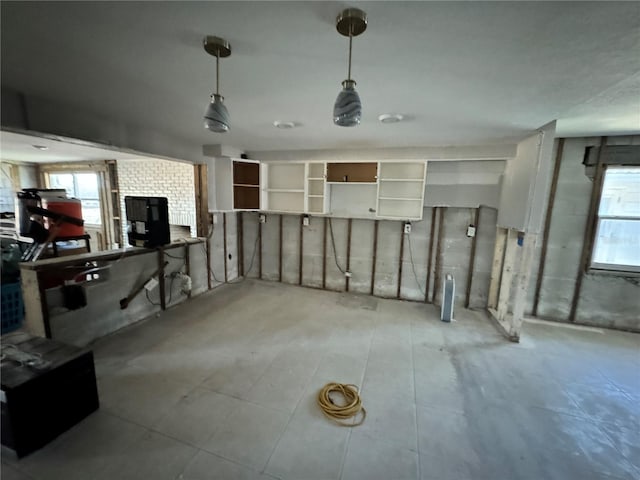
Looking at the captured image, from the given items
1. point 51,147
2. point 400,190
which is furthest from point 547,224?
point 51,147

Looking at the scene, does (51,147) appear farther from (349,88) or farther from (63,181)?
(349,88)

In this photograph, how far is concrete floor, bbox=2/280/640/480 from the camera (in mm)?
1635

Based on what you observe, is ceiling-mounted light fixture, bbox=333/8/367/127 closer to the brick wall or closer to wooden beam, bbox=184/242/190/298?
wooden beam, bbox=184/242/190/298

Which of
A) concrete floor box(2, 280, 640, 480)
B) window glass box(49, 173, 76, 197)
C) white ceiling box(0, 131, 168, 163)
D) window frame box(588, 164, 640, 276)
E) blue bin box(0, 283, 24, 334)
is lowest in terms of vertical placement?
concrete floor box(2, 280, 640, 480)

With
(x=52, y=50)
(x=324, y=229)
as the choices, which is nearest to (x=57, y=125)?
(x=52, y=50)

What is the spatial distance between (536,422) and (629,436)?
2.05ft

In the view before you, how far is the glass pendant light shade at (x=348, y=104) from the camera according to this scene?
53.7 inches

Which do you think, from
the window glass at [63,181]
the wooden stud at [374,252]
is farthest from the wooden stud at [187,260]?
the window glass at [63,181]

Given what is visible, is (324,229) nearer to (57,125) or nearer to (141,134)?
(141,134)

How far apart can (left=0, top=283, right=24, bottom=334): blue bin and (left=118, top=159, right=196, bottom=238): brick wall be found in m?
2.60

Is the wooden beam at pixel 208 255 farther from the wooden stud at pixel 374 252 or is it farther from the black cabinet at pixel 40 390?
the wooden stud at pixel 374 252

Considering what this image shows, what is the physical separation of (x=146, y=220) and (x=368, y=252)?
11.3ft

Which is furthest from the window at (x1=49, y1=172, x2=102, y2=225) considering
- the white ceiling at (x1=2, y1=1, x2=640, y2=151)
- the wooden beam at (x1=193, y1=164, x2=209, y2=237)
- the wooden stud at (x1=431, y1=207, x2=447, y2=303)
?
the wooden stud at (x1=431, y1=207, x2=447, y2=303)

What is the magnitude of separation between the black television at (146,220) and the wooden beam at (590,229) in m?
5.75
